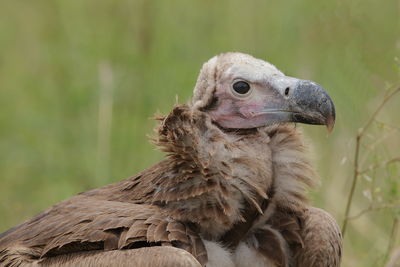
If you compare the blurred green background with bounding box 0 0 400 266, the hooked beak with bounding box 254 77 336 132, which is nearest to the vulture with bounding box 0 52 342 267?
the hooked beak with bounding box 254 77 336 132

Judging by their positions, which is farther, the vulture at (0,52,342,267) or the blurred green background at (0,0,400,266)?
the blurred green background at (0,0,400,266)

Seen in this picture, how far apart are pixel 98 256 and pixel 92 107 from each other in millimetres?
4060

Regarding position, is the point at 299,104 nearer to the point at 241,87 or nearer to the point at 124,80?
the point at 241,87

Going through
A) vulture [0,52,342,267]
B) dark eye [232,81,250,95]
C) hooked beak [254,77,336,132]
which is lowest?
vulture [0,52,342,267]

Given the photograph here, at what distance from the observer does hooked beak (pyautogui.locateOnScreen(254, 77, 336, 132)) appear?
514cm

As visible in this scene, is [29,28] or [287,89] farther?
[29,28]

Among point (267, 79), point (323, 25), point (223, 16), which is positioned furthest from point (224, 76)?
point (223, 16)

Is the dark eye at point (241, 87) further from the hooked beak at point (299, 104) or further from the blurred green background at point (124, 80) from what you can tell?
the blurred green background at point (124, 80)

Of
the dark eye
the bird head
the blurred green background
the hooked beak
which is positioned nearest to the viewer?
the hooked beak

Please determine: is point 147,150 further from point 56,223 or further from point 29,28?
point 56,223

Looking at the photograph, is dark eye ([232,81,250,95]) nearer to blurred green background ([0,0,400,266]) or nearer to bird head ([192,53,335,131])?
bird head ([192,53,335,131])

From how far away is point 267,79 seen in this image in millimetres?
5406

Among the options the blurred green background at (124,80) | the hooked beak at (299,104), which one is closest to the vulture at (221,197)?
the hooked beak at (299,104)

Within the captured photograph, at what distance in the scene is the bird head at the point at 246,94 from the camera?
5332 millimetres
